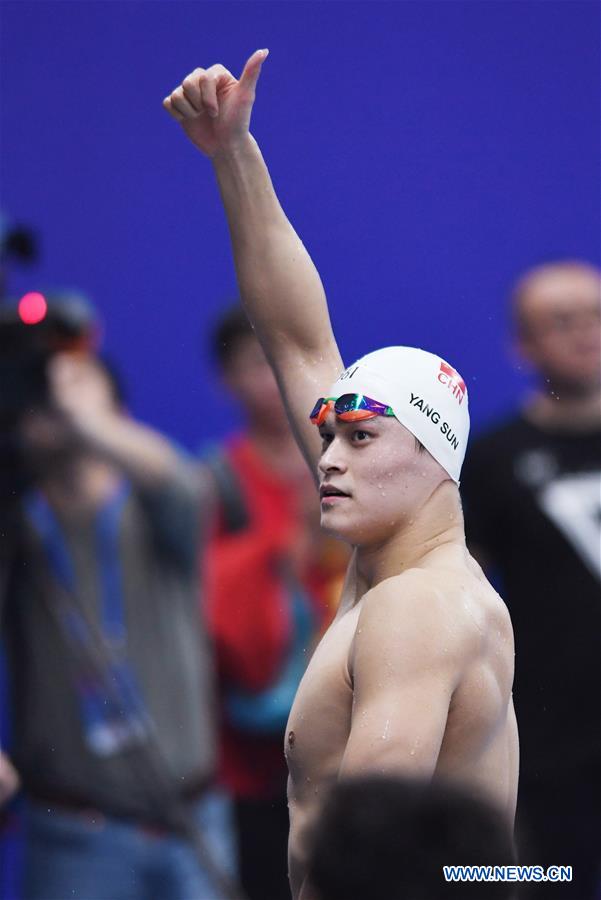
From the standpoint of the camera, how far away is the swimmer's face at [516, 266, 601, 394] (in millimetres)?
3209

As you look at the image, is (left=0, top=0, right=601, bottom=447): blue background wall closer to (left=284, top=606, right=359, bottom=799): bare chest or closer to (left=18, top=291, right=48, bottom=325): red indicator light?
(left=284, top=606, right=359, bottom=799): bare chest

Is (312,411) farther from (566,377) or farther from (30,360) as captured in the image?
(30,360)

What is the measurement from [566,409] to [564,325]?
528 mm

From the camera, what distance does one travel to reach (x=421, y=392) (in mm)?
2260

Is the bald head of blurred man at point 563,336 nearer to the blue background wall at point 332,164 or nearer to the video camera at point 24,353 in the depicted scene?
the blue background wall at point 332,164

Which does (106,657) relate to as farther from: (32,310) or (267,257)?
(267,257)

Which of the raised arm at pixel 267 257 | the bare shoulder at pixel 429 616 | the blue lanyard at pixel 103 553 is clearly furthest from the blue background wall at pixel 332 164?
the blue lanyard at pixel 103 553

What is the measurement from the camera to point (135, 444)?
14.1 feet

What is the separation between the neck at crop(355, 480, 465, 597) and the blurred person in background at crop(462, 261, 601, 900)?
3.03ft

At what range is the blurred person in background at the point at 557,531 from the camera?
11.0 feet

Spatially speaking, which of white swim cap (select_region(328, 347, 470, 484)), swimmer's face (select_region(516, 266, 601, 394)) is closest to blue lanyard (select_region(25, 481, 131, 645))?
swimmer's face (select_region(516, 266, 601, 394))

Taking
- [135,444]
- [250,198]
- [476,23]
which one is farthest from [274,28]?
[250,198]

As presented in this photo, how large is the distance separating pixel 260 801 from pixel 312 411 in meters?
2.05

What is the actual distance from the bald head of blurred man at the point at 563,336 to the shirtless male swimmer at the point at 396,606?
891mm
